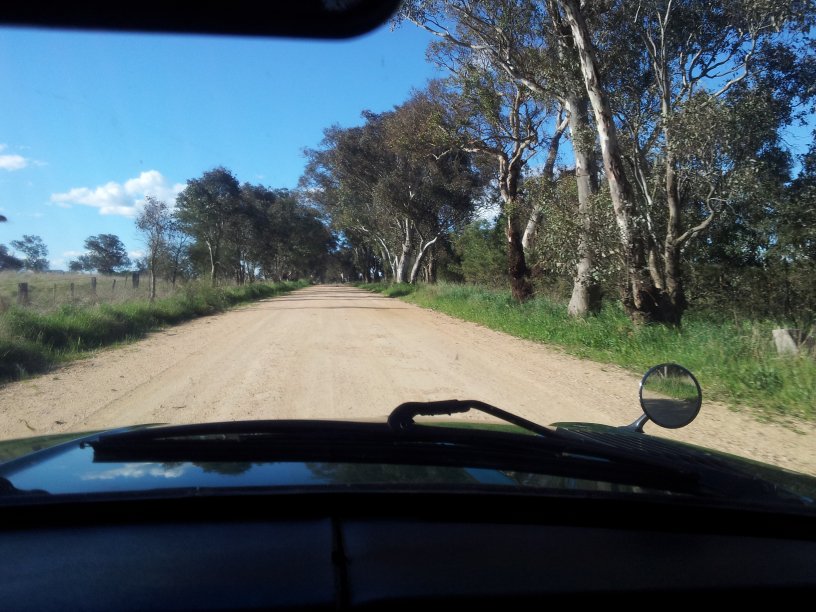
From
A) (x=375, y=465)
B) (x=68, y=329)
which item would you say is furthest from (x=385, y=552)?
(x=68, y=329)

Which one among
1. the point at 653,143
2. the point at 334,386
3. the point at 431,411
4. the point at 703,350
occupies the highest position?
the point at 653,143

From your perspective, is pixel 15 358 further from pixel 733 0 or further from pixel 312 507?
pixel 733 0

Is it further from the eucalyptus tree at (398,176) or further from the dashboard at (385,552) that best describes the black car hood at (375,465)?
the eucalyptus tree at (398,176)

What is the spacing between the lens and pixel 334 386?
917 cm

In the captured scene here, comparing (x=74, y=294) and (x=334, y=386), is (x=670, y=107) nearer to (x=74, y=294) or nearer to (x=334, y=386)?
(x=334, y=386)

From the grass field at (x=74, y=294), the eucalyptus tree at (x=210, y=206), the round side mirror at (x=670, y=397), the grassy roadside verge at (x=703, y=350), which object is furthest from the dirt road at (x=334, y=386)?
the eucalyptus tree at (x=210, y=206)

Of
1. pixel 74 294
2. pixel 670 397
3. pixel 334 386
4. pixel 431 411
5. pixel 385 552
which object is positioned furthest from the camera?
pixel 74 294

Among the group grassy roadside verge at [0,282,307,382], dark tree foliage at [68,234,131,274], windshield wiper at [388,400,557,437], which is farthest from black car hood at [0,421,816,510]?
dark tree foliage at [68,234,131,274]

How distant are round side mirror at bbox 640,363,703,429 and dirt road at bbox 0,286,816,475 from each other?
2320 millimetres

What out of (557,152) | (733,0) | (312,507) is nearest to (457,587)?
(312,507)

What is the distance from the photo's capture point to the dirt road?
7.25 m

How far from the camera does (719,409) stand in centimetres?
827

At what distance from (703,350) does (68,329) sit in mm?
12405

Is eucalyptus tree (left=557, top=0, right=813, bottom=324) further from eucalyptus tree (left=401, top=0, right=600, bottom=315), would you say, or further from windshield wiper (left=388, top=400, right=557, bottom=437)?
windshield wiper (left=388, top=400, right=557, bottom=437)
